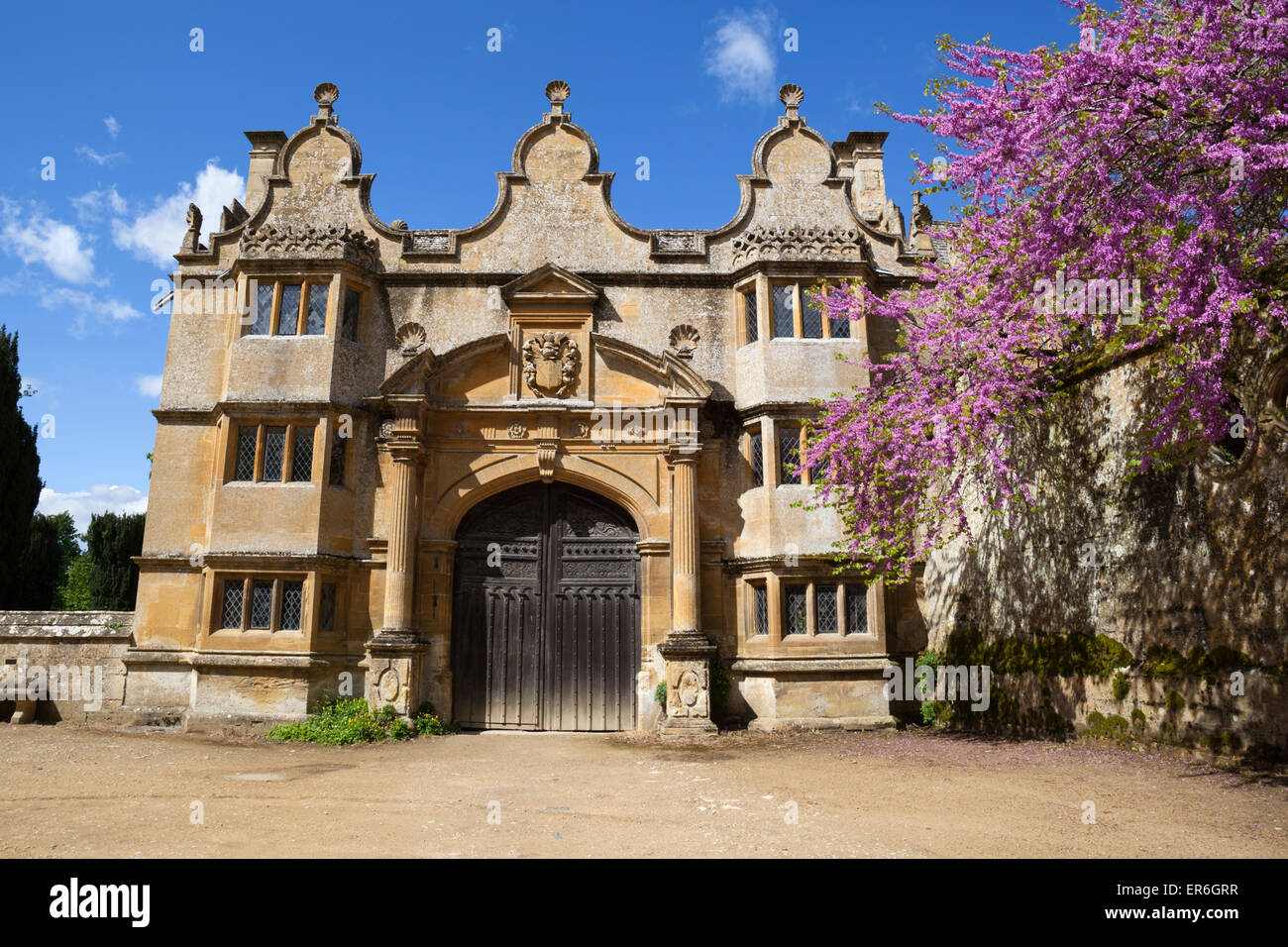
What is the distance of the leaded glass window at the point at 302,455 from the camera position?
12.4 metres

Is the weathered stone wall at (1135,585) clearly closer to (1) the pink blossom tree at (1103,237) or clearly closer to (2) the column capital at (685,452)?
(1) the pink blossom tree at (1103,237)

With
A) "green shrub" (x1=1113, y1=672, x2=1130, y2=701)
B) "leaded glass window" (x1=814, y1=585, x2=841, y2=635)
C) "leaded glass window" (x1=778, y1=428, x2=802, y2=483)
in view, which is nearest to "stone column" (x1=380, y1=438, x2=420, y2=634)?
"leaded glass window" (x1=778, y1=428, x2=802, y2=483)

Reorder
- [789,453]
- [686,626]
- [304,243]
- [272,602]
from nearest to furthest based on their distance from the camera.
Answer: [272,602] → [686,626] → [789,453] → [304,243]

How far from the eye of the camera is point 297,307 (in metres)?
12.8

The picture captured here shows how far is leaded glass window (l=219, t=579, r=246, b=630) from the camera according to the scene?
476 inches

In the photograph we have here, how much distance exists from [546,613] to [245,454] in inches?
194

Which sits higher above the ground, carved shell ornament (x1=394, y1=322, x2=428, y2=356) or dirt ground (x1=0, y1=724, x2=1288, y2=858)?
carved shell ornament (x1=394, y1=322, x2=428, y2=356)

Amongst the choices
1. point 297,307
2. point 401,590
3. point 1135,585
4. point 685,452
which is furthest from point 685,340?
point 1135,585

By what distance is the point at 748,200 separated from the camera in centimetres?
1386

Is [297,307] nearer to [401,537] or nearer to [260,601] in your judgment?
[401,537]

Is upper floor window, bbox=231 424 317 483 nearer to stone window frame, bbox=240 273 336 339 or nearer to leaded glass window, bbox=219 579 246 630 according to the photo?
stone window frame, bbox=240 273 336 339

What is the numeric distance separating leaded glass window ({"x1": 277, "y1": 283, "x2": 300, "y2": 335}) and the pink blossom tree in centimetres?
804
